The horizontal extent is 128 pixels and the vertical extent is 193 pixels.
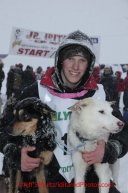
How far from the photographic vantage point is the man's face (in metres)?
2.57

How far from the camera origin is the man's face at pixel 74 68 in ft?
8.42

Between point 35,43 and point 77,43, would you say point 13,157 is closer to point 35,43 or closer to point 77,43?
point 77,43

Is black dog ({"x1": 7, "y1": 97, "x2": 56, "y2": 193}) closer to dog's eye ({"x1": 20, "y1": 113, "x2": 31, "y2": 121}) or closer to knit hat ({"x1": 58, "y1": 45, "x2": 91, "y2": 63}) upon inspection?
dog's eye ({"x1": 20, "y1": 113, "x2": 31, "y2": 121})

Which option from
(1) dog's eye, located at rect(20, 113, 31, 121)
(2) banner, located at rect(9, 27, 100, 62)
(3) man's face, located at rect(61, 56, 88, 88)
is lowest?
(1) dog's eye, located at rect(20, 113, 31, 121)

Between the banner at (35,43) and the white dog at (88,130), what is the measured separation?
9063 millimetres

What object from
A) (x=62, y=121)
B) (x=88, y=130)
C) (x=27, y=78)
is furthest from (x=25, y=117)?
(x=27, y=78)

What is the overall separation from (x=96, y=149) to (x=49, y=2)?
1058 inches

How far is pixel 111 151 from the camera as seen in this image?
7.51 ft

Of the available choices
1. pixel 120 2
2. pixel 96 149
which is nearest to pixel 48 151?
pixel 96 149

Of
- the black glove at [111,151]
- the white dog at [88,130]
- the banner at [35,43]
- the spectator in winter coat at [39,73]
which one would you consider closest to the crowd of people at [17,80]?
the banner at [35,43]

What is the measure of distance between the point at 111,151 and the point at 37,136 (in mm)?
663

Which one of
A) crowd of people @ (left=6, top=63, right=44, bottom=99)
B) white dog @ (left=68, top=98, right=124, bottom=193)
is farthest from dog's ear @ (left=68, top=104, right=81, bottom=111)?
crowd of people @ (left=6, top=63, right=44, bottom=99)

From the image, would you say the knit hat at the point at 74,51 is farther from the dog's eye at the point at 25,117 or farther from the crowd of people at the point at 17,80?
the crowd of people at the point at 17,80

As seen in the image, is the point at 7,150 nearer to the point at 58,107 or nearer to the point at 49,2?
the point at 58,107
